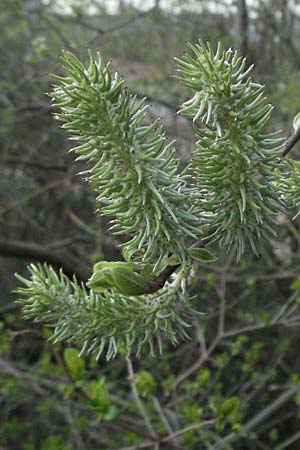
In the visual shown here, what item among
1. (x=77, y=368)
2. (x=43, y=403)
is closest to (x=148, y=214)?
(x=77, y=368)

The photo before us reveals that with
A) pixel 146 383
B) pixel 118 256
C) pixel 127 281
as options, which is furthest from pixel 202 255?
pixel 118 256

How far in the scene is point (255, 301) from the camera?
133 inches

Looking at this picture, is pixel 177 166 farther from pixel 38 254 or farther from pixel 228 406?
pixel 38 254

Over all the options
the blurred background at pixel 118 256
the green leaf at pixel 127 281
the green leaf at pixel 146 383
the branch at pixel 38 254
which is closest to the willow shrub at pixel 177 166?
the green leaf at pixel 127 281

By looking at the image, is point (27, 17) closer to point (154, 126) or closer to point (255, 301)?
point (255, 301)

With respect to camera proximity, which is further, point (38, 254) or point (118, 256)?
point (118, 256)

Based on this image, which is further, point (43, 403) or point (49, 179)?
point (49, 179)

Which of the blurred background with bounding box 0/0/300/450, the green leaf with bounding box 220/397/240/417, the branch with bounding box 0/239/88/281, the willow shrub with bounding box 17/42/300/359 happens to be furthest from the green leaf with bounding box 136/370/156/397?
the willow shrub with bounding box 17/42/300/359

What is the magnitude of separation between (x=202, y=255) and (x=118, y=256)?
116 inches

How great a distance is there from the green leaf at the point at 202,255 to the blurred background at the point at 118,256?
3.25 feet

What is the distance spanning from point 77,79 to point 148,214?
0.20 metres

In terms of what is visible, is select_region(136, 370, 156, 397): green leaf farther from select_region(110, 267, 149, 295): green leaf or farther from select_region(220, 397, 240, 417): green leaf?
select_region(110, 267, 149, 295): green leaf

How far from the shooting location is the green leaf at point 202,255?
859 mm

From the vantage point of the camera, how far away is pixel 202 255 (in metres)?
0.86
